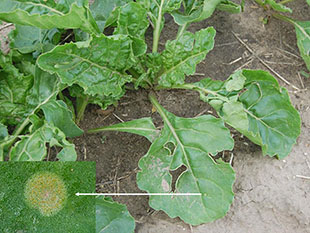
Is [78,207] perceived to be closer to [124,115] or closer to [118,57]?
[124,115]

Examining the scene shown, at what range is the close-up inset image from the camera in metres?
2.33

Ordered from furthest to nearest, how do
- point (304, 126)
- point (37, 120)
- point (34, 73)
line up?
point (304, 126) → point (34, 73) → point (37, 120)

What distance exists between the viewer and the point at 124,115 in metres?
2.77

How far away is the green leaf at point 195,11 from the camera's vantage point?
253 cm

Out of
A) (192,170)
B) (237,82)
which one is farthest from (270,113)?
(192,170)

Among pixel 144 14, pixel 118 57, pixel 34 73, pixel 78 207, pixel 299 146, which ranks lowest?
pixel 78 207

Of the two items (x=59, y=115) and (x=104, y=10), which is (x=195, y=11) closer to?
(x=104, y=10)

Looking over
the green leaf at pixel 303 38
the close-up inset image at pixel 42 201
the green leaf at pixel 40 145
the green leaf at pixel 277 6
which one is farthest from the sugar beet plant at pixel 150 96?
the green leaf at pixel 303 38

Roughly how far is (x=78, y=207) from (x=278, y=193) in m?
1.12

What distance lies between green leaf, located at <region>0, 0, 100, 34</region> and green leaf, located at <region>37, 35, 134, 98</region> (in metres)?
0.11

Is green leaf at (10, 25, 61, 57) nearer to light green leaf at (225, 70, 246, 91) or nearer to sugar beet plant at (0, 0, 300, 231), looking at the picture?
sugar beet plant at (0, 0, 300, 231)

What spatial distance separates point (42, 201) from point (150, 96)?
0.92 metres

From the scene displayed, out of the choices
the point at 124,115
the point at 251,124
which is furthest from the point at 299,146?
the point at 124,115

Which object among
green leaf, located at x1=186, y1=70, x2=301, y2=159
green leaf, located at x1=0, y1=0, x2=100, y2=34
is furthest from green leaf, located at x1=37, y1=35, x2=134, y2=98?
green leaf, located at x1=186, y1=70, x2=301, y2=159
